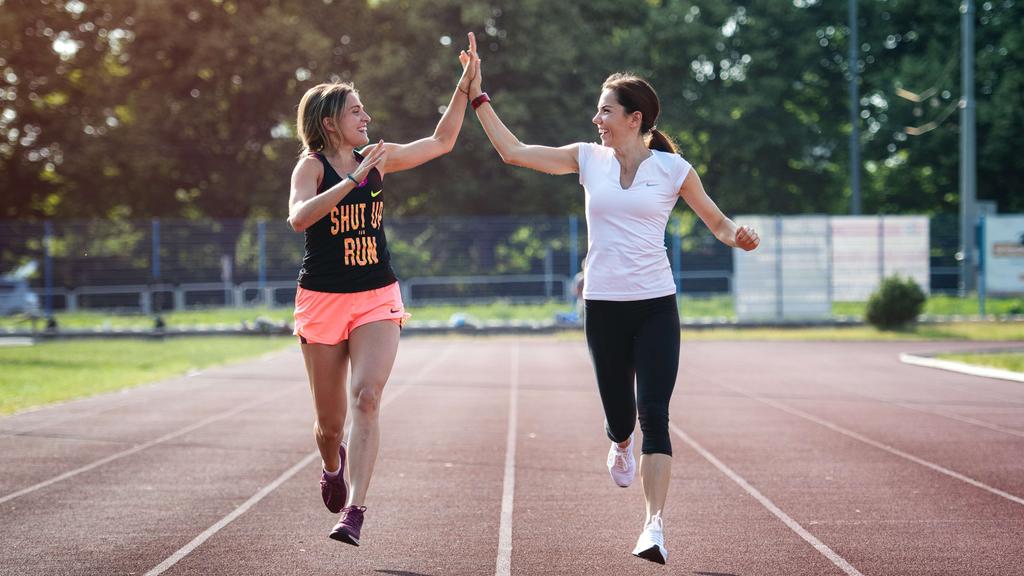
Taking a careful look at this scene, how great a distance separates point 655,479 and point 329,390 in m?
1.57

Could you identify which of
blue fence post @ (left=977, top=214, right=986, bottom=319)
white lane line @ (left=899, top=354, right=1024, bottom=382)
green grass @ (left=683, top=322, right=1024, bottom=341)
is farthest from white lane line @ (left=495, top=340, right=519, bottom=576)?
blue fence post @ (left=977, top=214, right=986, bottom=319)

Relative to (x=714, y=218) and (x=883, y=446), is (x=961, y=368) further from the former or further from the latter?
(x=714, y=218)

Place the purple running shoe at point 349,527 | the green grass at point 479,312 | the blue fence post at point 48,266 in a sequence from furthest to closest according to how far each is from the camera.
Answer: the blue fence post at point 48,266
the green grass at point 479,312
the purple running shoe at point 349,527

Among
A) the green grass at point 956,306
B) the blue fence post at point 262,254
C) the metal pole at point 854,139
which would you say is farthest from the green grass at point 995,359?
the blue fence post at point 262,254

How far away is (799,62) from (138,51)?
921 inches

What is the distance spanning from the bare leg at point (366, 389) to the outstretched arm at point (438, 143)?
2.62 feet

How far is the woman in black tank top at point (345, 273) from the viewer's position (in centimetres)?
503

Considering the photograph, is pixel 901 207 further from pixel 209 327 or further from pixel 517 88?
pixel 209 327

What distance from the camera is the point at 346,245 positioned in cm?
509

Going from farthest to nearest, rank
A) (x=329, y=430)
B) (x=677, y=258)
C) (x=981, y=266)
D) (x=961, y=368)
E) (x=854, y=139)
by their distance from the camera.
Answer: (x=854, y=139) → (x=677, y=258) → (x=981, y=266) → (x=961, y=368) → (x=329, y=430)

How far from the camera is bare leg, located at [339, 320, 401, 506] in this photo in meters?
5.04

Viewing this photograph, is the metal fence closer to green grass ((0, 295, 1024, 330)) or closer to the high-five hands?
green grass ((0, 295, 1024, 330))

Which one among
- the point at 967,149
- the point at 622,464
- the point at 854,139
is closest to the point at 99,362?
the point at 622,464

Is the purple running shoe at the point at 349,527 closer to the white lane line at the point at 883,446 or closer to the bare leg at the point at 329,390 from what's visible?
the bare leg at the point at 329,390
